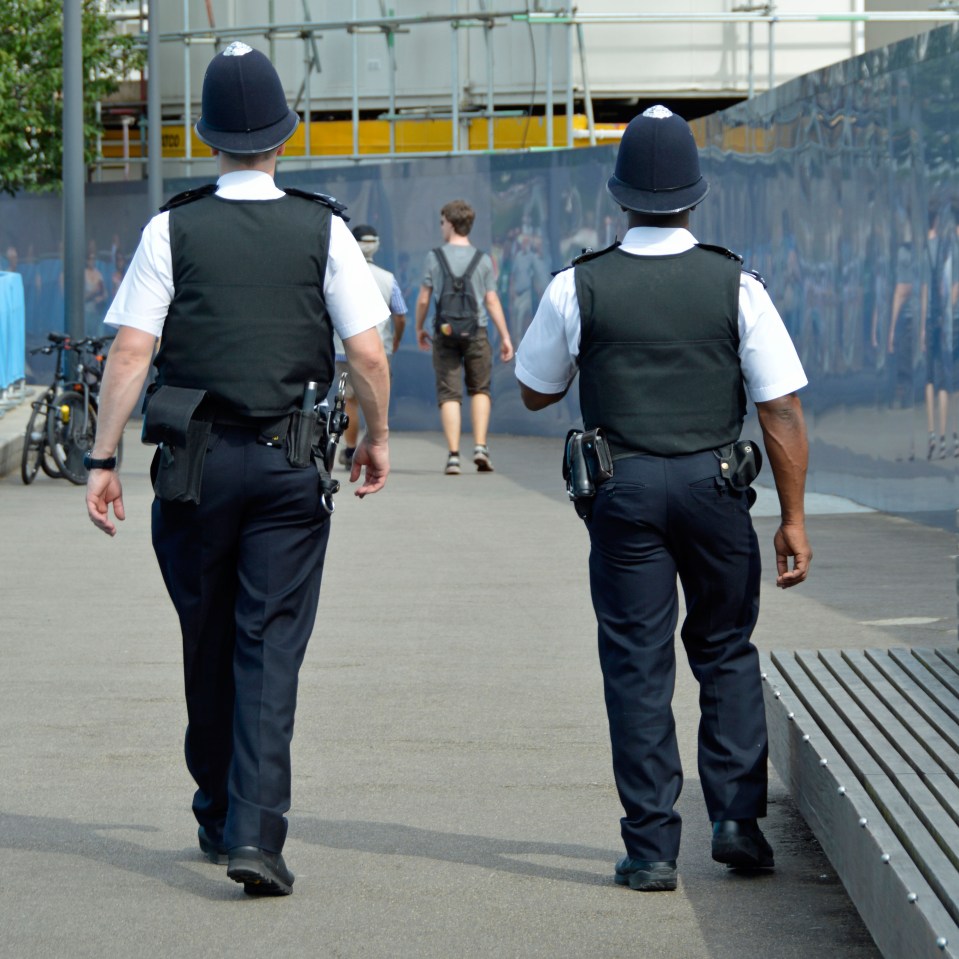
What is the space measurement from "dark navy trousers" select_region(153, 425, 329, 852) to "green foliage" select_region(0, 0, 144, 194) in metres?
23.4

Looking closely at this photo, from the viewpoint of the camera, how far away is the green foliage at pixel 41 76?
27.6 meters

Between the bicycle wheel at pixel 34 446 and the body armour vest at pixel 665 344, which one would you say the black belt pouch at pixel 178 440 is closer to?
the body armour vest at pixel 665 344

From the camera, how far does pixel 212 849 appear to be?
516 cm

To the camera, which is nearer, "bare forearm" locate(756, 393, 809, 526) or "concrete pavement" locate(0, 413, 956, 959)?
"concrete pavement" locate(0, 413, 956, 959)

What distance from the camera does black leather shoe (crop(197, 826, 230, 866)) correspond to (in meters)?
5.15

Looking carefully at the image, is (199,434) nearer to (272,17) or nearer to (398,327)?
(398,327)

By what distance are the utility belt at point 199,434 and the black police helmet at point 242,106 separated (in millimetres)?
617

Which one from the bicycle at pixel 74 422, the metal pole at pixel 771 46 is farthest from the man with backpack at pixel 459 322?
the metal pole at pixel 771 46

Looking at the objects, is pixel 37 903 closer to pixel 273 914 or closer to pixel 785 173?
pixel 273 914

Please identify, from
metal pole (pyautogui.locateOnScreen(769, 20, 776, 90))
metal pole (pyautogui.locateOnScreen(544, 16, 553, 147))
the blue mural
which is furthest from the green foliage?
the blue mural

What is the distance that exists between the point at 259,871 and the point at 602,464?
126 cm

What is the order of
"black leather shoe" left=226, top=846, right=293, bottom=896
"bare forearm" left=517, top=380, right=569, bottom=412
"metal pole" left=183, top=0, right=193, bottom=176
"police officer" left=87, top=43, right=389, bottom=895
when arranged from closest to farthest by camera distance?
"black leather shoe" left=226, top=846, right=293, bottom=896, "police officer" left=87, top=43, right=389, bottom=895, "bare forearm" left=517, top=380, right=569, bottom=412, "metal pole" left=183, top=0, right=193, bottom=176

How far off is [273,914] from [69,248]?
42.9ft

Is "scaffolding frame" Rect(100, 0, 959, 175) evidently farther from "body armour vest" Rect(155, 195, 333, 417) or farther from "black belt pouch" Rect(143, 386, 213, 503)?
"black belt pouch" Rect(143, 386, 213, 503)
